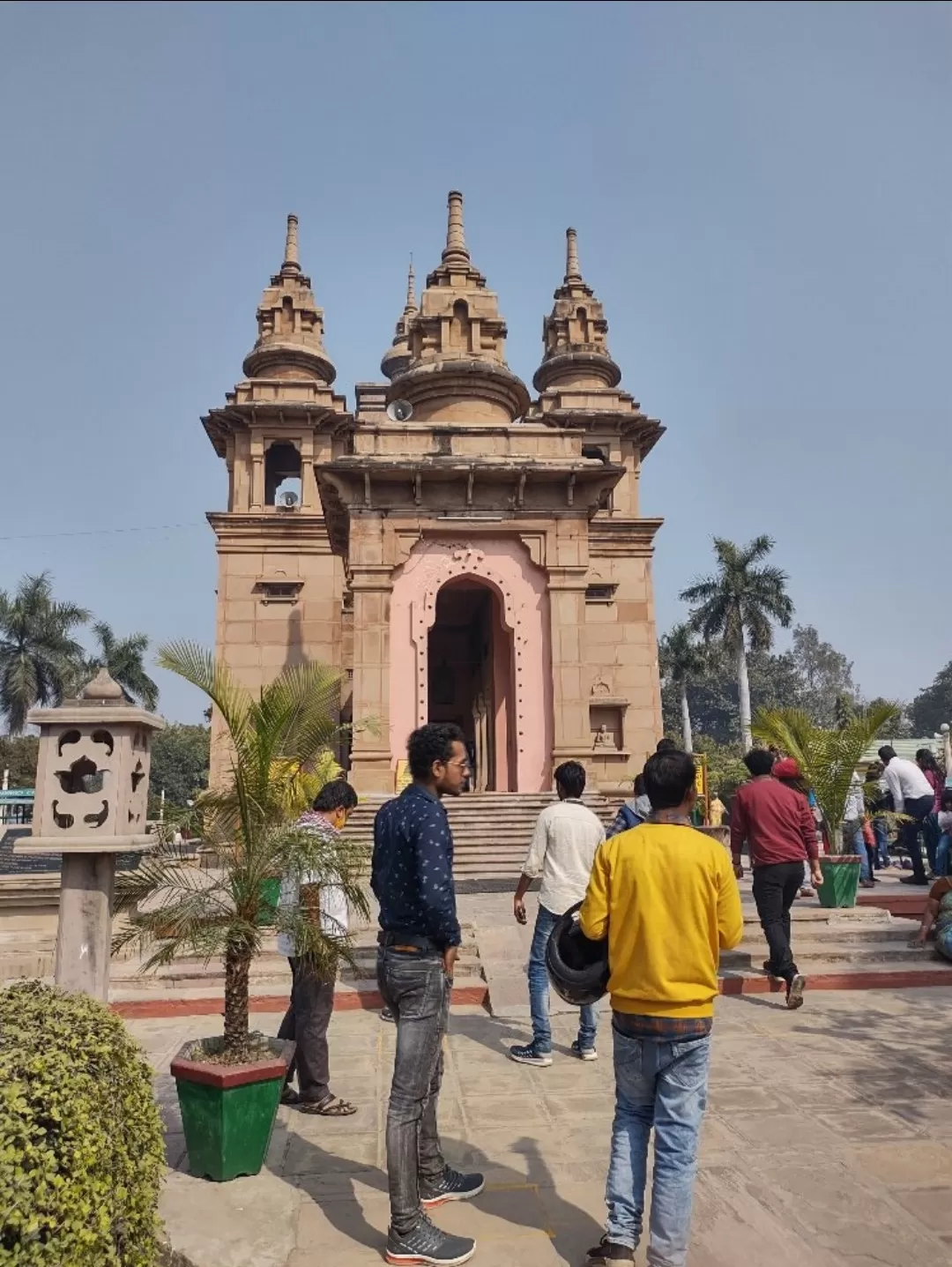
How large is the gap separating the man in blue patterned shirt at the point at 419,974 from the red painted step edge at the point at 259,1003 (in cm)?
380

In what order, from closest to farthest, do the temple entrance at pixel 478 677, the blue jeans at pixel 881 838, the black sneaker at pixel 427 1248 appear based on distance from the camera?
the black sneaker at pixel 427 1248
the blue jeans at pixel 881 838
the temple entrance at pixel 478 677

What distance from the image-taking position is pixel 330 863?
15.7ft

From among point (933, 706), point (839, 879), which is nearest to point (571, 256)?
point (839, 879)

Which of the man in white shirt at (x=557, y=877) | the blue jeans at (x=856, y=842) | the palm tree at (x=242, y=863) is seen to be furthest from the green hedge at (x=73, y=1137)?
the blue jeans at (x=856, y=842)

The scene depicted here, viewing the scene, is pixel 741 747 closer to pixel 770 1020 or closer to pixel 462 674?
pixel 462 674

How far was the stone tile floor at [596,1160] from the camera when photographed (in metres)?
3.64

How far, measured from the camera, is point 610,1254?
3.34 m

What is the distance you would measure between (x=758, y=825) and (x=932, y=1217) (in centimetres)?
387

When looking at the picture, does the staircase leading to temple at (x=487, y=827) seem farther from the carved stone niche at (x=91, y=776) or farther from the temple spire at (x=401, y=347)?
the temple spire at (x=401, y=347)

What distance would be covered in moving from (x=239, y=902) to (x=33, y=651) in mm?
46555

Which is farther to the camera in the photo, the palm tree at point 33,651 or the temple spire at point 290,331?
the palm tree at point 33,651

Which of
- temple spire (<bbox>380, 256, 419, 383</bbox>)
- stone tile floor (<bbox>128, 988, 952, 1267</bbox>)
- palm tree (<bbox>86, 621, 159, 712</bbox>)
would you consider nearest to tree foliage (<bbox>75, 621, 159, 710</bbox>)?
palm tree (<bbox>86, 621, 159, 712</bbox>)

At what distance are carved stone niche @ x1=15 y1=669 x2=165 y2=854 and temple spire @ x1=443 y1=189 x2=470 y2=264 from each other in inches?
810

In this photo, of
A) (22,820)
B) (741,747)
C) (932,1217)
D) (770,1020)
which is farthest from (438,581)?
(741,747)
